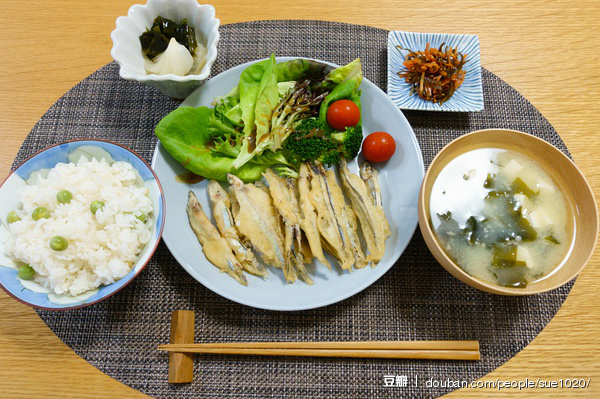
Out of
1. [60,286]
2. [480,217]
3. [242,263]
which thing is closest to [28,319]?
[60,286]

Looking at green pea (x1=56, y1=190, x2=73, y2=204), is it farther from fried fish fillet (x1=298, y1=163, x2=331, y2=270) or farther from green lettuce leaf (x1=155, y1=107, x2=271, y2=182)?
fried fish fillet (x1=298, y1=163, x2=331, y2=270)

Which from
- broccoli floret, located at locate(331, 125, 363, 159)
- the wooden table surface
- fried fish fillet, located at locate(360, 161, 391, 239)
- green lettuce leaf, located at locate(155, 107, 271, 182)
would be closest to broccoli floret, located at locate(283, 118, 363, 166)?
broccoli floret, located at locate(331, 125, 363, 159)

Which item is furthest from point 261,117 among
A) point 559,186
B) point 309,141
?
point 559,186

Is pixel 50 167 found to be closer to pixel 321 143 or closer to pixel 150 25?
pixel 150 25

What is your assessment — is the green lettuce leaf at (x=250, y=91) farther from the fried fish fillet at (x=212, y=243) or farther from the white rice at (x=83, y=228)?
the white rice at (x=83, y=228)

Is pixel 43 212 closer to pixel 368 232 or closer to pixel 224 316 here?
pixel 224 316

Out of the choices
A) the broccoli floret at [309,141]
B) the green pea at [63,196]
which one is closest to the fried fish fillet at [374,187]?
the broccoli floret at [309,141]
